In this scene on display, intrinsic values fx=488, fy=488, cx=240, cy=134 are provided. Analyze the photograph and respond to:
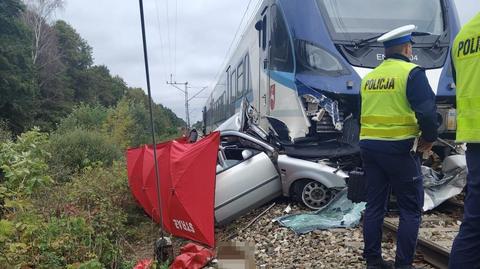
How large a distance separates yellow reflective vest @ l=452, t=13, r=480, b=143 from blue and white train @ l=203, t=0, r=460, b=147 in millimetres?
3680

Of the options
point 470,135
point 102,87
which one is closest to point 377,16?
point 470,135

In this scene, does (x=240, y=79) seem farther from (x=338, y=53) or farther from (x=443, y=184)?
(x=443, y=184)

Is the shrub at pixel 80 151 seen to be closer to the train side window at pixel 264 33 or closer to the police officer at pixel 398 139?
the train side window at pixel 264 33

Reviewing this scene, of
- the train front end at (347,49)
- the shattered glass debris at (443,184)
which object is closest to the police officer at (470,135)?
the shattered glass debris at (443,184)

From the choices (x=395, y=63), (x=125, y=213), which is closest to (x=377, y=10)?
(x=395, y=63)

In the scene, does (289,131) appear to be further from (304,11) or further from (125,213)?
(125,213)

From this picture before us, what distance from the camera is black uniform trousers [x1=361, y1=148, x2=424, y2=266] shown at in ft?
12.2

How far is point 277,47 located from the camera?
7621 millimetres

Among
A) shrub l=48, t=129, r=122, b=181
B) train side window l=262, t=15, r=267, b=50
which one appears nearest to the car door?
train side window l=262, t=15, r=267, b=50

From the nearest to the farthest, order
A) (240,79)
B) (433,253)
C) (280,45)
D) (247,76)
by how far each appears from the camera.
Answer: (433,253) < (280,45) < (247,76) < (240,79)

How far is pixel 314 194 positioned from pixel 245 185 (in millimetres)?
895

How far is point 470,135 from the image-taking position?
259 cm

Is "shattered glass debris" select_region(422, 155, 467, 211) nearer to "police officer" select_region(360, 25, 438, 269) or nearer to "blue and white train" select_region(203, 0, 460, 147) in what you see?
"blue and white train" select_region(203, 0, 460, 147)

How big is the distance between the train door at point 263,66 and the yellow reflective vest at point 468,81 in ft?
17.6
